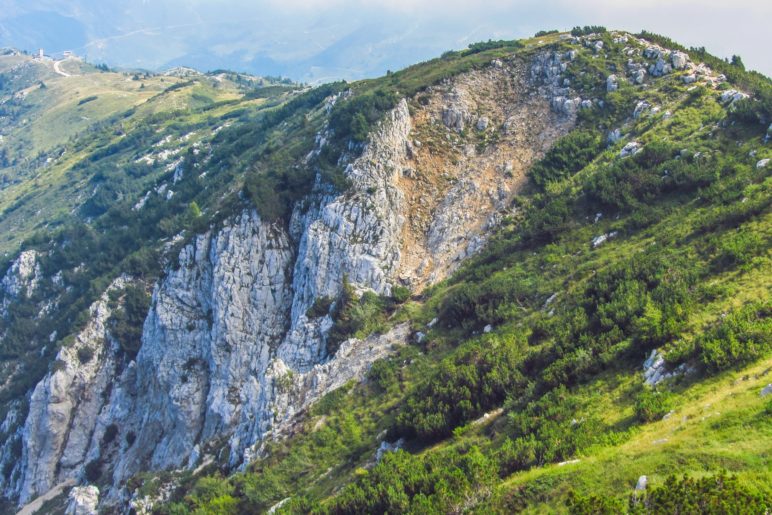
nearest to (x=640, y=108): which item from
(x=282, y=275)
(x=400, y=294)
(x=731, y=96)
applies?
(x=731, y=96)

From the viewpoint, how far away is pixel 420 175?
172ft

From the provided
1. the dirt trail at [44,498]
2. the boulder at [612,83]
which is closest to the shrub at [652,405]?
the boulder at [612,83]

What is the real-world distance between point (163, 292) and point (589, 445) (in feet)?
169

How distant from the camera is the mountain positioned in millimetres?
17531

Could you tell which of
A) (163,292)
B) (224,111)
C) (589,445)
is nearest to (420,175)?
(163,292)

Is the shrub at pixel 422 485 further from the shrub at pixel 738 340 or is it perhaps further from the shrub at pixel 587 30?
the shrub at pixel 587 30

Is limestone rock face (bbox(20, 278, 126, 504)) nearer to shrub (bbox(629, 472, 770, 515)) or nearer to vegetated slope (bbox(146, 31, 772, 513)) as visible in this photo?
vegetated slope (bbox(146, 31, 772, 513))

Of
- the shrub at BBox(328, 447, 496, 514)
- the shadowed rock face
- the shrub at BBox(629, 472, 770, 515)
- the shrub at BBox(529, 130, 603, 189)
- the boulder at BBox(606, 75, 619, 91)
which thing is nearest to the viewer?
the shrub at BBox(629, 472, 770, 515)

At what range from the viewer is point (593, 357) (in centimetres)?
2197

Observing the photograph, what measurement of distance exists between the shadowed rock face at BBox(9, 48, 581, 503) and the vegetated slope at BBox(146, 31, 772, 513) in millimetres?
4818

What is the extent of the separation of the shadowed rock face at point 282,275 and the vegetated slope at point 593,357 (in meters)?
4.82

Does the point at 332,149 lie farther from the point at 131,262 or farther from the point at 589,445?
the point at 589,445

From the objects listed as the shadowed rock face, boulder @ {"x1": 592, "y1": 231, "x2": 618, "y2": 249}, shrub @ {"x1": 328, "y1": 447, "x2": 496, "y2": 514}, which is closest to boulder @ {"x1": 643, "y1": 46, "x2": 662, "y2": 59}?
the shadowed rock face

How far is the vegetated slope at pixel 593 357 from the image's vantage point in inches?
595
